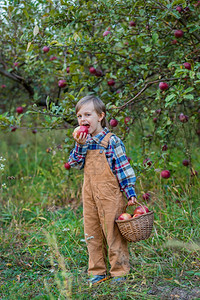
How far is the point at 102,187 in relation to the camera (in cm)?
227

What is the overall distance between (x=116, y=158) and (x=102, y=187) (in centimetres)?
22

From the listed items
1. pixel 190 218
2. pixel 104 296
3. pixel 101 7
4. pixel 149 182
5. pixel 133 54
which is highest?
pixel 101 7

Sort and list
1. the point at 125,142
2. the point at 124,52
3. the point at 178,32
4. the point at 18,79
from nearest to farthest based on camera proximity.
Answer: the point at 178,32 < the point at 125,142 < the point at 124,52 < the point at 18,79

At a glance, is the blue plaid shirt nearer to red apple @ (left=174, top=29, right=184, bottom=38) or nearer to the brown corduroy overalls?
the brown corduroy overalls

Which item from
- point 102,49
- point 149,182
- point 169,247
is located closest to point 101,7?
point 102,49

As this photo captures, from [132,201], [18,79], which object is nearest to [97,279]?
[132,201]

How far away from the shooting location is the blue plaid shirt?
230 centimetres

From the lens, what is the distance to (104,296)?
6.76 ft

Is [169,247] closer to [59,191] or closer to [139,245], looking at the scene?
[139,245]

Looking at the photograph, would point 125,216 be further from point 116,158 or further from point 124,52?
point 124,52

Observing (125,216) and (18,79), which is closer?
(125,216)

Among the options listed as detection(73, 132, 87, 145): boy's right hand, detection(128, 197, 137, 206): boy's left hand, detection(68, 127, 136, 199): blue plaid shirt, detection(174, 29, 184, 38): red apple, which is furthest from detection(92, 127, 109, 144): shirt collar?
detection(174, 29, 184, 38): red apple

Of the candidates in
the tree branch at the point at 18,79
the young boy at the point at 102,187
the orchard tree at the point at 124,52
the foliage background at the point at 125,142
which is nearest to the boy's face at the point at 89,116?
the young boy at the point at 102,187

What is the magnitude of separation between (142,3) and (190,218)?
5.98 ft
